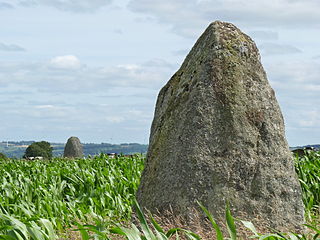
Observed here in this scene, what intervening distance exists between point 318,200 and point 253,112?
154 inches

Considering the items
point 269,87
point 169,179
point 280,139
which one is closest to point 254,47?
point 269,87

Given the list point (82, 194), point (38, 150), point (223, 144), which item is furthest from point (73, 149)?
point (223, 144)

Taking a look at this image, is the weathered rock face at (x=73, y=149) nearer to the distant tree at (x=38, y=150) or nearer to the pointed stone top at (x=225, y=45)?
the distant tree at (x=38, y=150)

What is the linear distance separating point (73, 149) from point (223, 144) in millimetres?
23779

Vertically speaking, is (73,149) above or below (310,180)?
above

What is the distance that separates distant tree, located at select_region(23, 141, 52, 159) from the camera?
42.2m

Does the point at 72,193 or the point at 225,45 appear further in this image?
the point at 72,193

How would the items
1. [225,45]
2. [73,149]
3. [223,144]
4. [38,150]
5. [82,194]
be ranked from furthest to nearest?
[38,150] < [73,149] < [82,194] < [225,45] < [223,144]

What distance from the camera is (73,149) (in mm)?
28703

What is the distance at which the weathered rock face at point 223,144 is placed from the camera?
5.41m

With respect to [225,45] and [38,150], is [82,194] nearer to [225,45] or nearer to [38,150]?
[225,45]

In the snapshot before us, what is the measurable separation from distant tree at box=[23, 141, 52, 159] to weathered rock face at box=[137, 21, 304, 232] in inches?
1422

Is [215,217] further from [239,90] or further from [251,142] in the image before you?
[239,90]

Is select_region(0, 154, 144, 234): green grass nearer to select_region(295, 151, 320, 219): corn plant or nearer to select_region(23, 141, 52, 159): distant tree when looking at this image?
select_region(295, 151, 320, 219): corn plant
